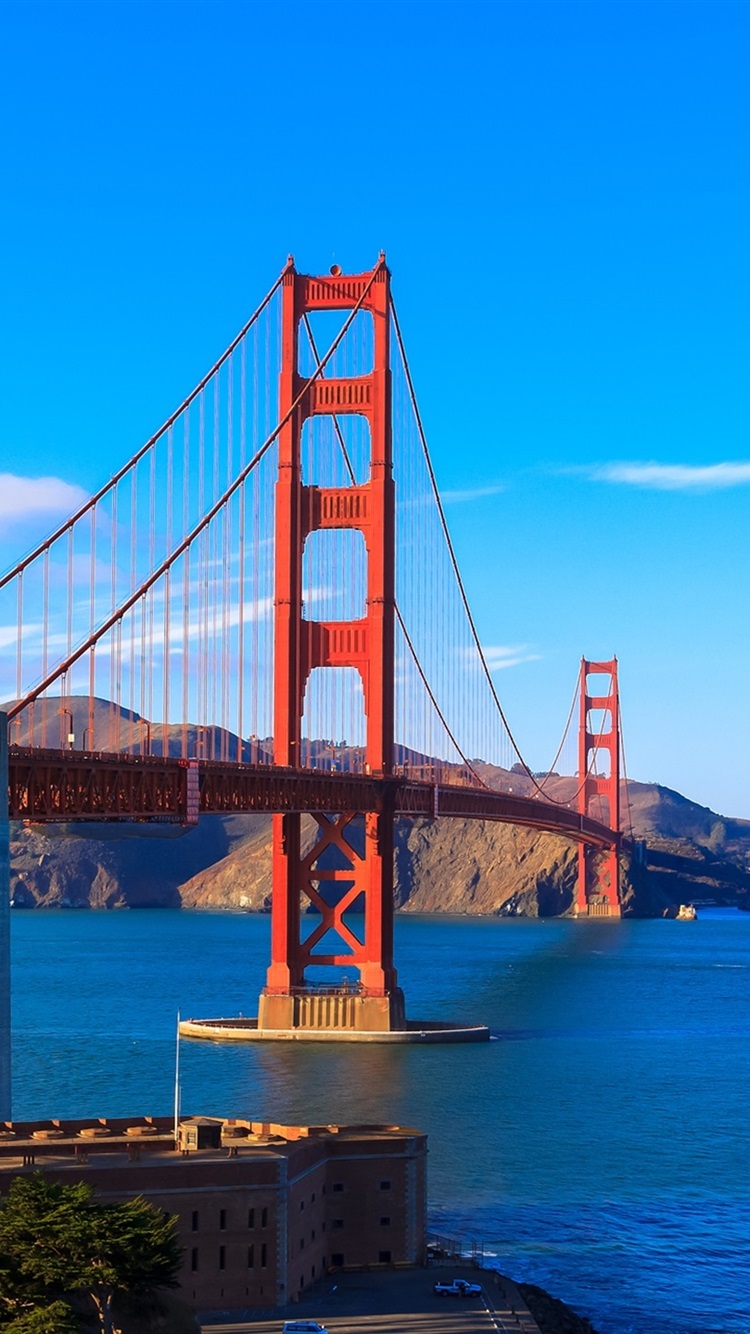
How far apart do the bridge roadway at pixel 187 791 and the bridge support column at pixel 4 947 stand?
4860 millimetres

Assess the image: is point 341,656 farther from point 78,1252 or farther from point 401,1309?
point 78,1252

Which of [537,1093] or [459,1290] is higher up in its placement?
[537,1093]

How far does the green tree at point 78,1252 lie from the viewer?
26125 mm

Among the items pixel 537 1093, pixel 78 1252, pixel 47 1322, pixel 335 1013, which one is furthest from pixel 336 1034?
pixel 47 1322

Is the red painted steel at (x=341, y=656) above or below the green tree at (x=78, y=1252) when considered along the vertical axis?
above

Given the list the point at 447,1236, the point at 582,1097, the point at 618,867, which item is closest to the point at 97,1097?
the point at 582,1097

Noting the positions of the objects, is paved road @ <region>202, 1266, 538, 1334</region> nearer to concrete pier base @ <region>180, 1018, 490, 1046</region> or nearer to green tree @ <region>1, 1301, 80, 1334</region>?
green tree @ <region>1, 1301, 80, 1334</region>

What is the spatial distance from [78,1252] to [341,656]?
126 ft

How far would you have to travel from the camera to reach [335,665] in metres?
63.9

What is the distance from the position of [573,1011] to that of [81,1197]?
49.7 metres

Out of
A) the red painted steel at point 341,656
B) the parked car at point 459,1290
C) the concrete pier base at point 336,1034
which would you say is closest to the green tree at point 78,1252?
the parked car at point 459,1290

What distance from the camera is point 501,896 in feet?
633

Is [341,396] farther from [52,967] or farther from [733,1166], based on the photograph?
[52,967]

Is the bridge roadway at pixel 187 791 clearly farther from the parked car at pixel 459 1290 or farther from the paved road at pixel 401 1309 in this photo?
Answer: the parked car at pixel 459 1290
